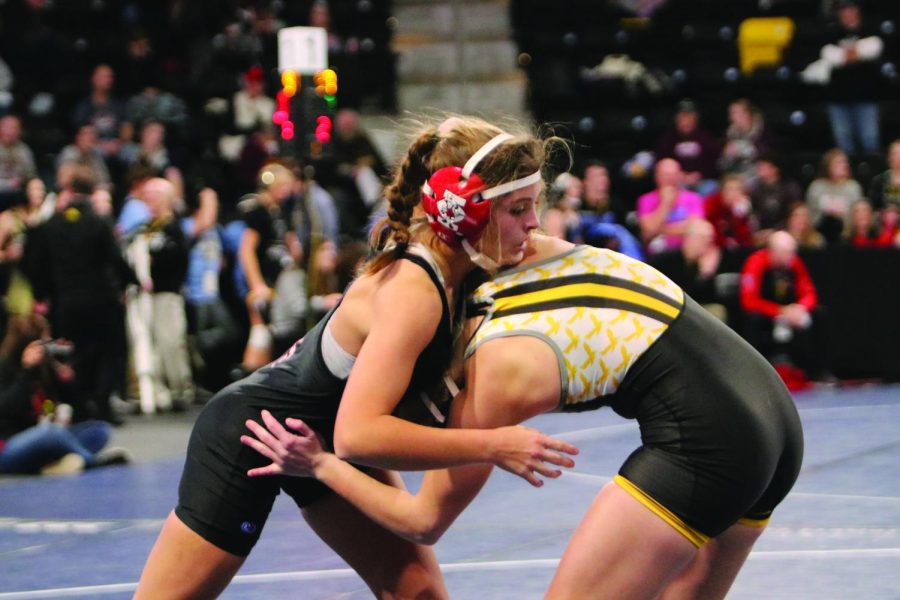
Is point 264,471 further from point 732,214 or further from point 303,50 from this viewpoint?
point 732,214

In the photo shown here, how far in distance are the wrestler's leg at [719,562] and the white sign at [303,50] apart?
28.1 feet

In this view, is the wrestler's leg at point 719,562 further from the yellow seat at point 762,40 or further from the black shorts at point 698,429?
the yellow seat at point 762,40

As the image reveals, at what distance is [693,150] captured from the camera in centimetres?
1381

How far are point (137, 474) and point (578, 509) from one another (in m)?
2.88

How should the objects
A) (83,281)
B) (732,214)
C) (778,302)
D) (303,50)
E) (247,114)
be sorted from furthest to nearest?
(247,114)
(732,214)
(778,302)
(303,50)
(83,281)

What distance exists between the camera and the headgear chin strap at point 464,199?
316 centimetres

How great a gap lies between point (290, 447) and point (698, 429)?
917mm

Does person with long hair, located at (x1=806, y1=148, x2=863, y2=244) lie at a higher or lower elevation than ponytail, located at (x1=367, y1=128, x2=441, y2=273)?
lower

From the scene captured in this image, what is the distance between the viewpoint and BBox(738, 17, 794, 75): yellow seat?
16.0 meters

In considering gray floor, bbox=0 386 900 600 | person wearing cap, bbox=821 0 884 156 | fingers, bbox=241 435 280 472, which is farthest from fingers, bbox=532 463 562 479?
person wearing cap, bbox=821 0 884 156

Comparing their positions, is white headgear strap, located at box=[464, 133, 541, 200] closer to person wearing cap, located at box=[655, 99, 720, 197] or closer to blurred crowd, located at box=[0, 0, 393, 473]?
blurred crowd, located at box=[0, 0, 393, 473]

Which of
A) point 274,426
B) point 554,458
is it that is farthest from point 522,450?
point 274,426

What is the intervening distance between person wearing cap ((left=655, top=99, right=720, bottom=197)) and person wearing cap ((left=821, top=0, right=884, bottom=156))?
1500 mm

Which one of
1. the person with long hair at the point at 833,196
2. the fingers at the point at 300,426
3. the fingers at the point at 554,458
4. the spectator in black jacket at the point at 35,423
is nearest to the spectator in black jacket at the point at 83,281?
the spectator in black jacket at the point at 35,423
